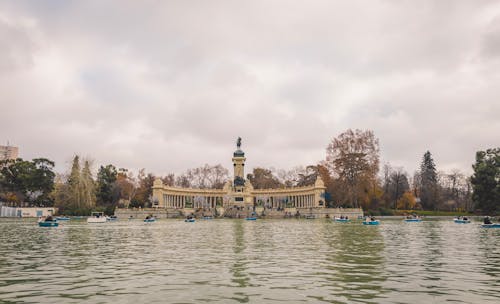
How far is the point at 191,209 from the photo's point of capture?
98938 mm

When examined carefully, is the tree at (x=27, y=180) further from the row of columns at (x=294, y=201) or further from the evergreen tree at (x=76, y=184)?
the row of columns at (x=294, y=201)

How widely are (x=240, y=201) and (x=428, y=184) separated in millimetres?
54502

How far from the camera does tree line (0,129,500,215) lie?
89.5 meters

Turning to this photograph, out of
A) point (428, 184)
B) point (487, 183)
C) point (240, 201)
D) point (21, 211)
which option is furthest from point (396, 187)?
point (21, 211)

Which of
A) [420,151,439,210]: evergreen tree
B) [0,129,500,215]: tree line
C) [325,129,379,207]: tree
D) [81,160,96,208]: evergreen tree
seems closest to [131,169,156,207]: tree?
[0,129,500,215]: tree line

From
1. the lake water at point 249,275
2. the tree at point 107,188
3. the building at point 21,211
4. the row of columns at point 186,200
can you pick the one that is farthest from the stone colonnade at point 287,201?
the lake water at point 249,275

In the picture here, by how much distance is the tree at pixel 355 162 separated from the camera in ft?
286

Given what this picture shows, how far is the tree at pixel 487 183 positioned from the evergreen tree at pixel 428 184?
16.2 meters

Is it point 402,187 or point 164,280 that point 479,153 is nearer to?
point 402,187

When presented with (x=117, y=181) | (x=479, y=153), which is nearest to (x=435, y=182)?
(x=479, y=153)

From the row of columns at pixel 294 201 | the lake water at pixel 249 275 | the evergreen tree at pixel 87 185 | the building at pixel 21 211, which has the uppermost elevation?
the evergreen tree at pixel 87 185

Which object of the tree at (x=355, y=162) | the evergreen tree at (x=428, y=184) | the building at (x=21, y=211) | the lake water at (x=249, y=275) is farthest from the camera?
the evergreen tree at (x=428, y=184)

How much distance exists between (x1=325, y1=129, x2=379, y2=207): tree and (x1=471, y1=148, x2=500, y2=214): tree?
2484 centimetres

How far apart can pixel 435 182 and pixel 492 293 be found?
121m
